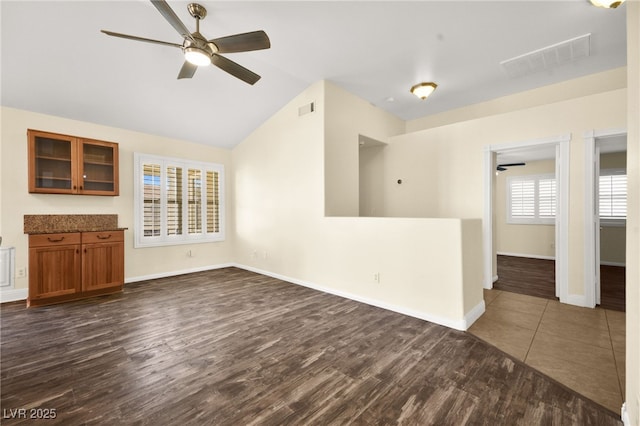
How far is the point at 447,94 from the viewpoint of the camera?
4789 mm

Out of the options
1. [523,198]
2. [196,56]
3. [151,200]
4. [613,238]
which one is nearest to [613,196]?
[613,238]

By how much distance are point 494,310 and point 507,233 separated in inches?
214

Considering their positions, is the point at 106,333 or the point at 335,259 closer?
the point at 106,333

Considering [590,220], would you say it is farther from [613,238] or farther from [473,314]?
[613,238]

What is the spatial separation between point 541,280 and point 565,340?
9.15ft

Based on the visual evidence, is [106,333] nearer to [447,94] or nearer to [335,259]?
[335,259]

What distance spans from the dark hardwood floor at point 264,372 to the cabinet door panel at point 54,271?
0.28 m

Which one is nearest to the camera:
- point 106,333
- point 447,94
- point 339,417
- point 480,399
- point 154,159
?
point 339,417

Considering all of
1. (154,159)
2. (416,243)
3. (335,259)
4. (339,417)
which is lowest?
(339,417)

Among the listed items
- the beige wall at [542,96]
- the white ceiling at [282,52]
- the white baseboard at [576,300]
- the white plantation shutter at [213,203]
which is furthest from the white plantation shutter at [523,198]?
the white plantation shutter at [213,203]

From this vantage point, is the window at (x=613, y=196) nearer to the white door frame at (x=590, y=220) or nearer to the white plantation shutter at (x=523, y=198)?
the white plantation shutter at (x=523, y=198)

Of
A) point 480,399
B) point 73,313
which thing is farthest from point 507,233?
point 73,313

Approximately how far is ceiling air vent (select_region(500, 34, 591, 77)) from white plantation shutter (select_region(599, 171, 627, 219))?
4.51 m

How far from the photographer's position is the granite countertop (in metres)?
4.02
